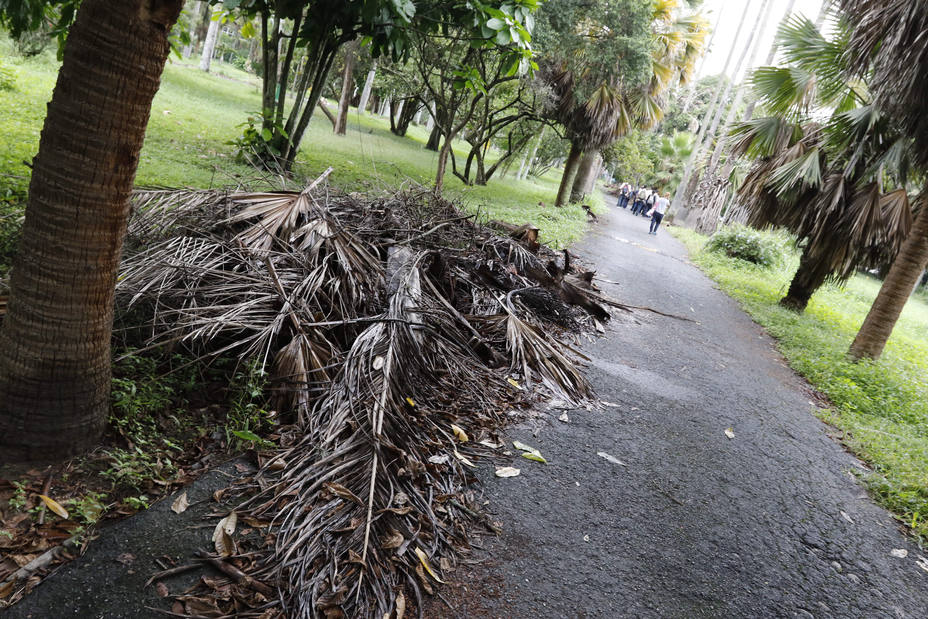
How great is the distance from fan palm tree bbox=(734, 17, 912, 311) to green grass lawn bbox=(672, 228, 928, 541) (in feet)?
3.94

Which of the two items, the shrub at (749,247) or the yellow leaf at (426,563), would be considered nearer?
the yellow leaf at (426,563)

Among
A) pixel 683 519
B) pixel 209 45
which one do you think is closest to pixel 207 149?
pixel 683 519

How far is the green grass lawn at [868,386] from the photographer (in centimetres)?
416

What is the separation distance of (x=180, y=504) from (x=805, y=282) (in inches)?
443

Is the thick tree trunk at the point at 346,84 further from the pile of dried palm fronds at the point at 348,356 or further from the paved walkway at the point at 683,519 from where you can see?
the paved walkway at the point at 683,519

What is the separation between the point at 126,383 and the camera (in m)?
2.59

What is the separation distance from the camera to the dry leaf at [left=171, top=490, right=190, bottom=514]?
216 centimetres

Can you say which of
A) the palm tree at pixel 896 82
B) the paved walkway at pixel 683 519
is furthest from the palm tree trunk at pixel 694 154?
the paved walkway at pixel 683 519

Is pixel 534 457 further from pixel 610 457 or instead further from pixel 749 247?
pixel 749 247

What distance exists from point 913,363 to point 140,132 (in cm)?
1150

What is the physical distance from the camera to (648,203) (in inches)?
1102

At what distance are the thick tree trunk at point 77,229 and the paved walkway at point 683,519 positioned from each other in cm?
173

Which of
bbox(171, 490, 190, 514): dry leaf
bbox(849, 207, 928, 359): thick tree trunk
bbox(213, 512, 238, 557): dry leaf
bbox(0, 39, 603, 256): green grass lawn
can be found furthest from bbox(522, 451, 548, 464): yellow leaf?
bbox(849, 207, 928, 359): thick tree trunk

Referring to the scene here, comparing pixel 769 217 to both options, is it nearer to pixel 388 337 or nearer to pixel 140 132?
pixel 388 337
